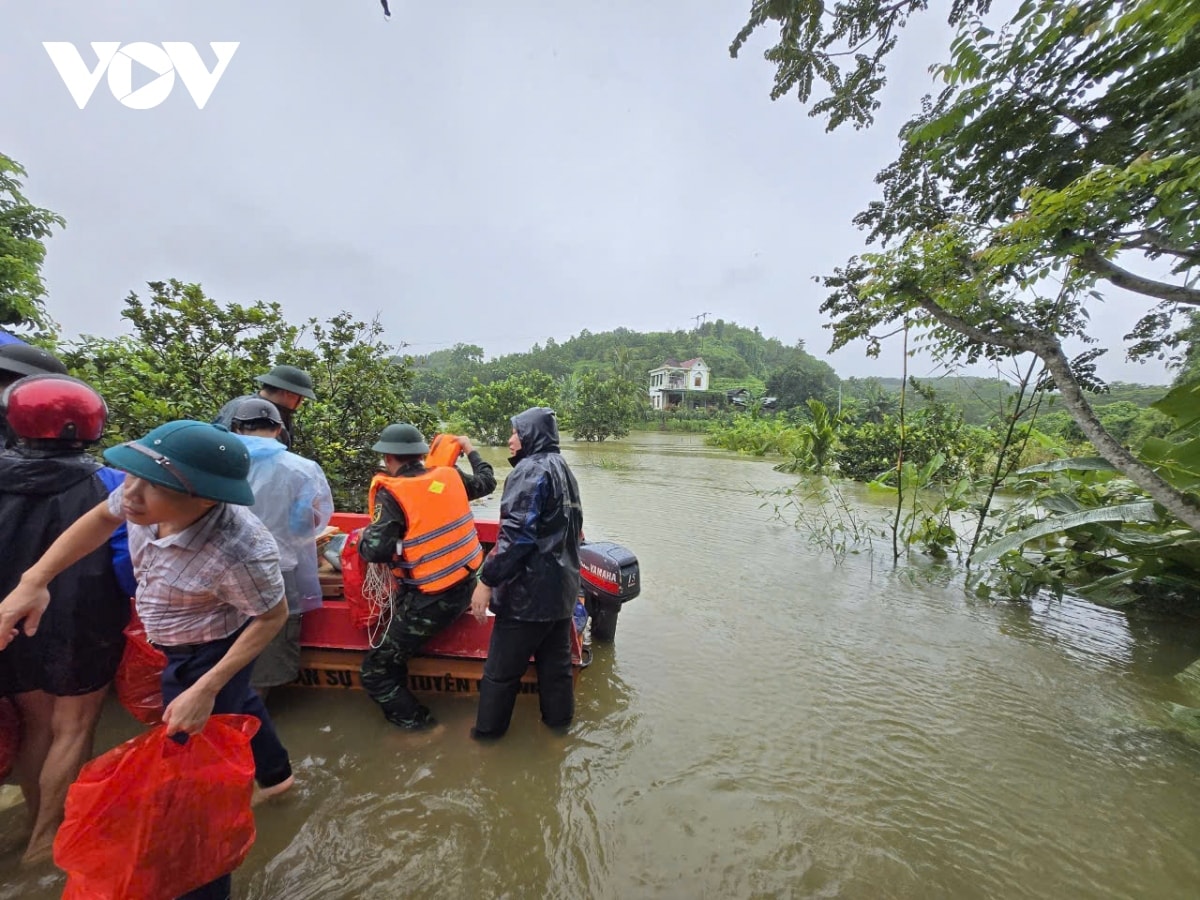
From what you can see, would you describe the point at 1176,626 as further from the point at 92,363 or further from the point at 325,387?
the point at 92,363

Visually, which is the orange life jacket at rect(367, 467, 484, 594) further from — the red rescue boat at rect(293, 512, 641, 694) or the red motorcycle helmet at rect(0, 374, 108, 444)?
the red motorcycle helmet at rect(0, 374, 108, 444)

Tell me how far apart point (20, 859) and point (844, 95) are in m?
8.52

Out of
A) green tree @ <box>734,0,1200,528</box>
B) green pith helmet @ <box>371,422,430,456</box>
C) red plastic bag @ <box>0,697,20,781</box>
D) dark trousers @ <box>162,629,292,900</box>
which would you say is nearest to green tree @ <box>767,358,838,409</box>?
green tree @ <box>734,0,1200,528</box>

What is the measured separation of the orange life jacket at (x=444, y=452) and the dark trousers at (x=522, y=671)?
3.16 ft

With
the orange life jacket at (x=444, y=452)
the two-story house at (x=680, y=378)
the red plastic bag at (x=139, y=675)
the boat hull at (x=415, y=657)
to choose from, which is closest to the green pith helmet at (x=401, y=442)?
the orange life jacket at (x=444, y=452)

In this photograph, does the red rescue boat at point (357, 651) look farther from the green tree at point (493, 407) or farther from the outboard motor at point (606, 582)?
the green tree at point (493, 407)

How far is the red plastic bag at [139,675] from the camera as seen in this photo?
6.24 feet

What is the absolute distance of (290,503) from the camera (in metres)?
2.51

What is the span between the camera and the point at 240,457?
4.65ft

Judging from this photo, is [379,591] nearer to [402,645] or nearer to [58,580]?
[402,645]

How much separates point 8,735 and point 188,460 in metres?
1.64

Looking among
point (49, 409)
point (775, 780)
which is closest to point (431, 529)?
point (49, 409)

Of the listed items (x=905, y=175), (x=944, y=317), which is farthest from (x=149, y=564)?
(x=905, y=175)

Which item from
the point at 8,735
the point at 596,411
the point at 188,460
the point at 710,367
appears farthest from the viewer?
the point at 710,367
